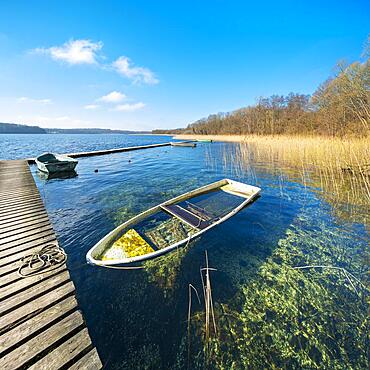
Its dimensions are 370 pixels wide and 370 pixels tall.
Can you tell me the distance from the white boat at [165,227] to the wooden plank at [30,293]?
75 centimetres

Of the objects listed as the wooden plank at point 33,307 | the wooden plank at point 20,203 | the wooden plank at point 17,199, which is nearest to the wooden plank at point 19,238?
the wooden plank at point 33,307

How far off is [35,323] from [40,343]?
33 cm

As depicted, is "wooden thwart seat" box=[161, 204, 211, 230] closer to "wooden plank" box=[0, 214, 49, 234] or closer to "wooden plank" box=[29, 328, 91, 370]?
"wooden plank" box=[29, 328, 91, 370]

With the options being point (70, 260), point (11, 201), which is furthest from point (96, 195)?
point (70, 260)

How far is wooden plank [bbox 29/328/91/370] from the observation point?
68.9 inches

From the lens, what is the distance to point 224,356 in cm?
231

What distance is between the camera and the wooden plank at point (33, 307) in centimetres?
214

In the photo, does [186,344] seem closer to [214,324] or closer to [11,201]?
[214,324]

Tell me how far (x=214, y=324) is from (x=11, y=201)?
790cm

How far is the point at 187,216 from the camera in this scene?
5578mm

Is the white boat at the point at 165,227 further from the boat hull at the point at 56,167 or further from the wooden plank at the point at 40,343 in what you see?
the boat hull at the point at 56,167

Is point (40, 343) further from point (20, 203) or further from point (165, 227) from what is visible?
point (20, 203)

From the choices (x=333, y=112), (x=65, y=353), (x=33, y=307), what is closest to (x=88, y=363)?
(x=65, y=353)

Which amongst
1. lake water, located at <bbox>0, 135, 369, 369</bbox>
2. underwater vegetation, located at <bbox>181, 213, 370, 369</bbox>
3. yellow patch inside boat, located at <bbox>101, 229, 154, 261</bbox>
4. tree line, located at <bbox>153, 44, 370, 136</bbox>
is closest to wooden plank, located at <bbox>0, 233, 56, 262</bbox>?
lake water, located at <bbox>0, 135, 369, 369</bbox>
